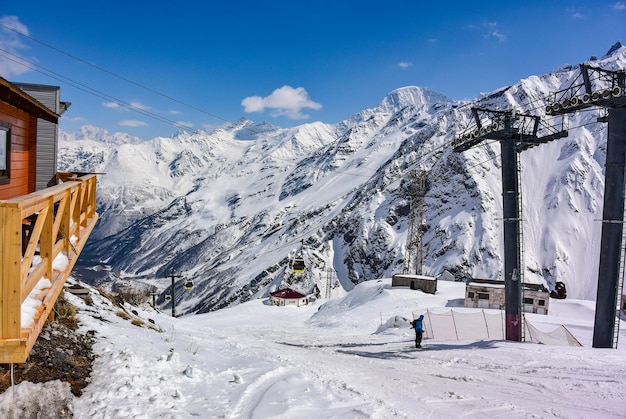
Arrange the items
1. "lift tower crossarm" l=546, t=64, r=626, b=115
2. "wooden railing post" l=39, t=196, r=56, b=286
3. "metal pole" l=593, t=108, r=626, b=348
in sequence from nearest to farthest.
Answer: "wooden railing post" l=39, t=196, r=56, b=286
"lift tower crossarm" l=546, t=64, r=626, b=115
"metal pole" l=593, t=108, r=626, b=348

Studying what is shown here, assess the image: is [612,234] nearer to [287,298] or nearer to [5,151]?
[5,151]

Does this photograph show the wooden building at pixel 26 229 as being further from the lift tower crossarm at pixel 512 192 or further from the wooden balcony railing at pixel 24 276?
the lift tower crossarm at pixel 512 192

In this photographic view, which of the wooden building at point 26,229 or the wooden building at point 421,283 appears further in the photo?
the wooden building at point 421,283

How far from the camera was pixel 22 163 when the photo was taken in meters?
Result: 10.8

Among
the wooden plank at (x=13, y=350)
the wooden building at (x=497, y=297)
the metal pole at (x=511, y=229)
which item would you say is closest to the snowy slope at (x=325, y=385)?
the wooden plank at (x=13, y=350)

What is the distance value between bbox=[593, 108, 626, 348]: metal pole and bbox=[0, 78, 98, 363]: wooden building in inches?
834

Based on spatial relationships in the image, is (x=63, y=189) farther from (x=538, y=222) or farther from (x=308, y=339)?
(x=538, y=222)

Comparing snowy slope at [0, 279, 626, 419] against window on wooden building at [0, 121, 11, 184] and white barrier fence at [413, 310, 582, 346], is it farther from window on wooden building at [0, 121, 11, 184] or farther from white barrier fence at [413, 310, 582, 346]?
white barrier fence at [413, 310, 582, 346]

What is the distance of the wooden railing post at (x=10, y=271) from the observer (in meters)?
3.97

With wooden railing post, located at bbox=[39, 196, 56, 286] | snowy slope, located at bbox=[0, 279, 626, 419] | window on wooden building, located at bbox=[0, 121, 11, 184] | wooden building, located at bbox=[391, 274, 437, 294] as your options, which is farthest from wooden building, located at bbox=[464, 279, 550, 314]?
wooden railing post, located at bbox=[39, 196, 56, 286]

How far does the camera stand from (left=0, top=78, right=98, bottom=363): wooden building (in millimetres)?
4066

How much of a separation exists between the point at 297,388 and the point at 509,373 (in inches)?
282

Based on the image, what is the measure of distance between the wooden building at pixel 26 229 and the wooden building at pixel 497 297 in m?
44.8

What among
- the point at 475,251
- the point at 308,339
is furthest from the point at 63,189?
the point at 475,251
